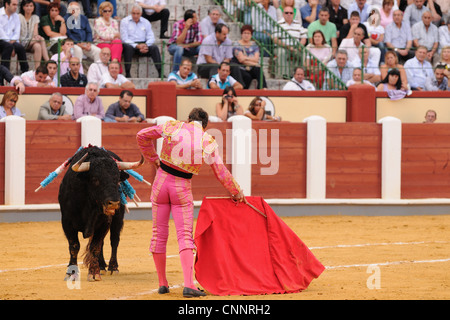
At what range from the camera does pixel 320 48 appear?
13.8 meters

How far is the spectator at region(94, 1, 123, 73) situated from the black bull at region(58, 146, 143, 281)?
550cm

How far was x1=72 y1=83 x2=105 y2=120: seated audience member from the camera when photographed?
11.6 metres

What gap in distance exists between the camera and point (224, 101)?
40.1ft

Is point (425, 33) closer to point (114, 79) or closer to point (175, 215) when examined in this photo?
point (114, 79)

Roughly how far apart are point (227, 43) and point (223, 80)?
65 cm

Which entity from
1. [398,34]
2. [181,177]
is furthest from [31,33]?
[181,177]

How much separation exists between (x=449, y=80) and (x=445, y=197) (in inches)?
78.9

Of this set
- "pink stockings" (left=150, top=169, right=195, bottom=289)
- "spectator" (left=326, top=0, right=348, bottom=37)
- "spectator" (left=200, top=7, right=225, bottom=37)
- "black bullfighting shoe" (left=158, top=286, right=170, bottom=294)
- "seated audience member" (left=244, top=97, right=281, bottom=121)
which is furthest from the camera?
"spectator" (left=326, top=0, right=348, bottom=37)

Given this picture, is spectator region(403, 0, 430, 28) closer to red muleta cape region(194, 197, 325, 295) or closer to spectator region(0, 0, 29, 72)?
spectator region(0, 0, 29, 72)

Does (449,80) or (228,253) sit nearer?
(228,253)

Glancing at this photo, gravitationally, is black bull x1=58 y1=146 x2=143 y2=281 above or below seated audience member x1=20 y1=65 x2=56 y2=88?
below

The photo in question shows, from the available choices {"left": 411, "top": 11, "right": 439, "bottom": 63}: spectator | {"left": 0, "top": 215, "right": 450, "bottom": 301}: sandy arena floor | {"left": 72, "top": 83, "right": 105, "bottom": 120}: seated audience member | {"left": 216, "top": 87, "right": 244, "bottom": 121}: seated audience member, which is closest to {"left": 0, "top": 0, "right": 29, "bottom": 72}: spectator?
{"left": 72, "top": 83, "right": 105, "bottom": 120}: seated audience member

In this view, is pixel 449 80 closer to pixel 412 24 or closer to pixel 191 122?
pixel 412 24

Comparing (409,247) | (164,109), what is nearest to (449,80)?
(164,109)
